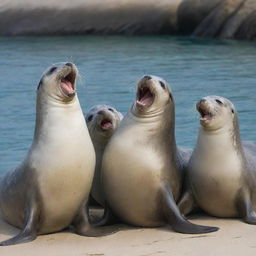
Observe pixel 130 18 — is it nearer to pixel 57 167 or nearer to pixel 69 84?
pixel 69 84

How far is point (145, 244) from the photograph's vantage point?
638 centimetres

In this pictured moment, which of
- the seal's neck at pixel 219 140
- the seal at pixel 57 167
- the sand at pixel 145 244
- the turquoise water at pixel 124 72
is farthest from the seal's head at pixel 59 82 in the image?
the turquoise water at pixel 124 72

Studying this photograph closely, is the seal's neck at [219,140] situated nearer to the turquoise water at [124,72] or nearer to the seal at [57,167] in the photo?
the seal at [57,167]

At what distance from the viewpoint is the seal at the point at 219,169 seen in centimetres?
703

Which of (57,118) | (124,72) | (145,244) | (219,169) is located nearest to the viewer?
(145,244)

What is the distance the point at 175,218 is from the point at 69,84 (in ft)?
→ 3.57

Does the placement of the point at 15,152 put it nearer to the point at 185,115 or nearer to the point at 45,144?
the point at 185,115

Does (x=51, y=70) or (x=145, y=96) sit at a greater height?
(x=51, y=70)

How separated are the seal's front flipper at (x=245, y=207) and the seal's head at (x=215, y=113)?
468 millimetres

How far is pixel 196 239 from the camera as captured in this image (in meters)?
6.41

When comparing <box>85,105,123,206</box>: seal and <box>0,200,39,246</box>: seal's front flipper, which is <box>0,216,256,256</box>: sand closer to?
<box>0,200,39,246</box>: seal's front flipper

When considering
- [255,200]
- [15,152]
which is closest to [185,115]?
[15,152]

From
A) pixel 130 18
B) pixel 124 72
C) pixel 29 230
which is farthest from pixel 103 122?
pixel 130 18

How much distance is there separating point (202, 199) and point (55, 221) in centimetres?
105
